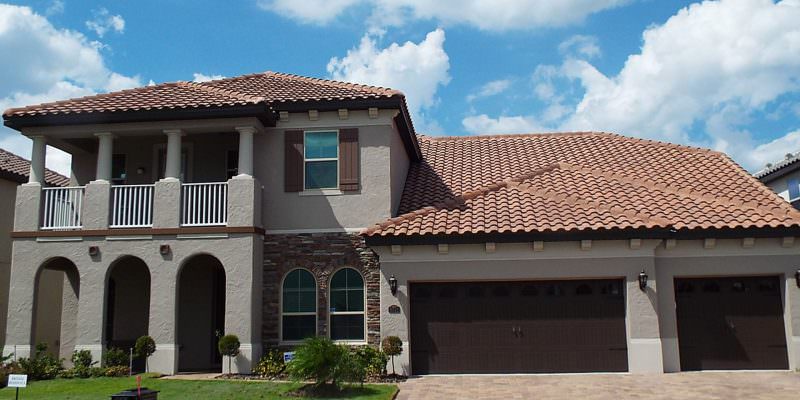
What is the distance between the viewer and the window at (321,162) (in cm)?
1669

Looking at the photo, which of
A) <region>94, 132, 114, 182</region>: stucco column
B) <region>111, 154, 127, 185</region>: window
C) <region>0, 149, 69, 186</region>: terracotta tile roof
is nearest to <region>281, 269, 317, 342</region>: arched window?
<region>94, 132, 114, 182</region>: stucco column

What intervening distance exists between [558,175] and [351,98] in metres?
6.17

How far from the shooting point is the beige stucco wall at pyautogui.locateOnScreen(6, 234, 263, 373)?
50.0 ft

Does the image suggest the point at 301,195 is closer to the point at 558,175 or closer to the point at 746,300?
the point at 558,175

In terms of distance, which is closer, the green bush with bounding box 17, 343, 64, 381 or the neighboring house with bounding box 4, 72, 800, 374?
the green bush with bounding box 17, 343, 64, 381

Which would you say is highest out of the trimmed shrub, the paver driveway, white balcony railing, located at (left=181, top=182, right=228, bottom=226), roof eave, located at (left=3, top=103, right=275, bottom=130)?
roof eave, located at (left=3, top=103, right=275, bottom=130)

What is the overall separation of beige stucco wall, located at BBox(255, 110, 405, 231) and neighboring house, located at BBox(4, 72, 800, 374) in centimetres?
3

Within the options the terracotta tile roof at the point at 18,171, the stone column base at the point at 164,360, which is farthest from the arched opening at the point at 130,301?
the terracotta tile roof at the point at 18,171

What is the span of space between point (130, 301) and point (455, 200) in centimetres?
861

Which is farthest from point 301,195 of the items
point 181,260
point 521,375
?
point 521,375

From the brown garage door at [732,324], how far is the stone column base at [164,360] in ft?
36.6

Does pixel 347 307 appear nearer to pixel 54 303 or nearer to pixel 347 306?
pixel 347 306

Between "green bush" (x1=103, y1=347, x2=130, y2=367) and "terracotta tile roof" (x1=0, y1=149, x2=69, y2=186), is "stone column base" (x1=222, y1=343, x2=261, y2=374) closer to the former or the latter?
"green bush" (x1=103, y1=347, x2=130, y2=367)

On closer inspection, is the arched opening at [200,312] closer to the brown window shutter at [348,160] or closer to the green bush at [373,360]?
the brown window shutter at [348,160]
